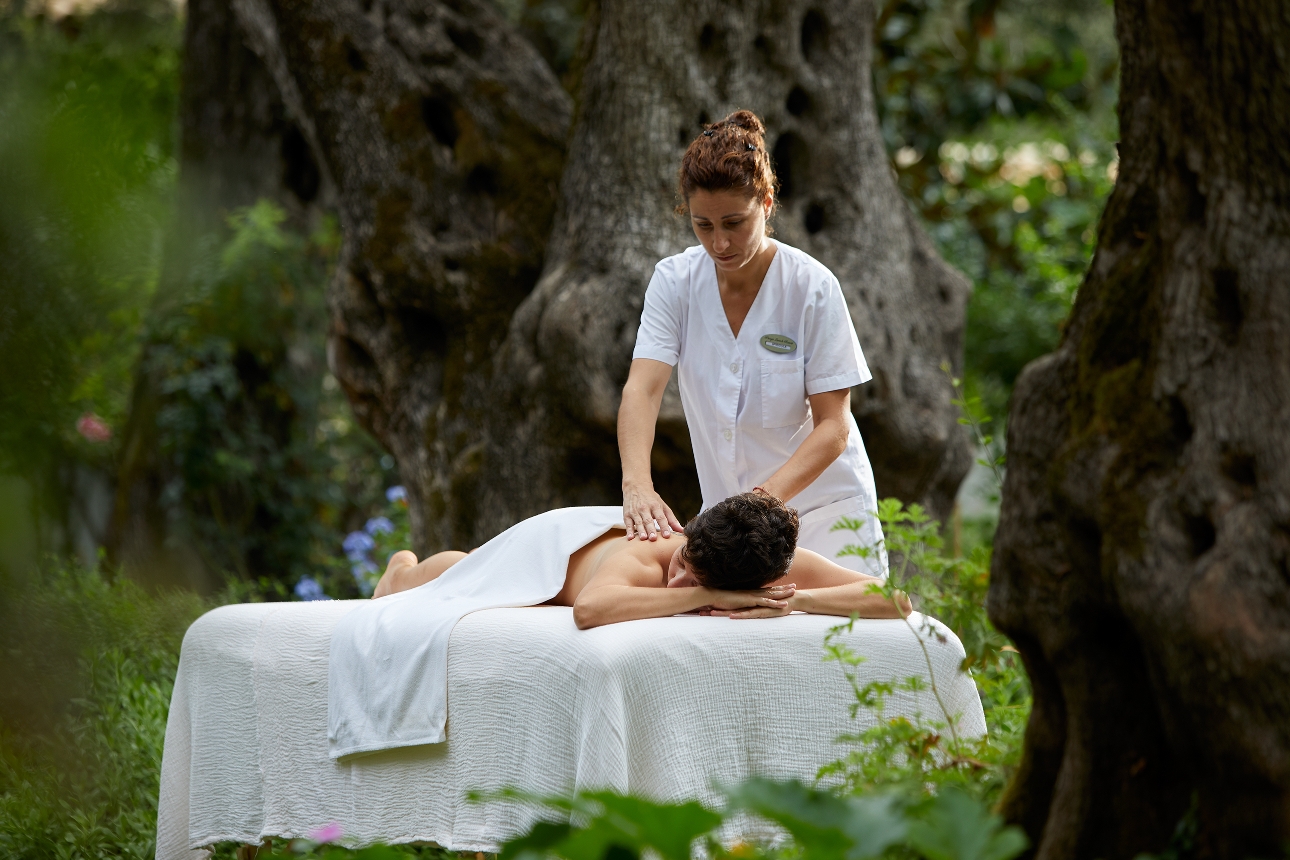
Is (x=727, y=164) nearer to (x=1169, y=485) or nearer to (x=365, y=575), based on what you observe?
(x=1169, y=485)

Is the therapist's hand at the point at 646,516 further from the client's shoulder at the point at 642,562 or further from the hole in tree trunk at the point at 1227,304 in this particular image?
the hole in tree trunk at the point at 1227,304

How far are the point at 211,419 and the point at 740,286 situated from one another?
15.6ft

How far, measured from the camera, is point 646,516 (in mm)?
3049

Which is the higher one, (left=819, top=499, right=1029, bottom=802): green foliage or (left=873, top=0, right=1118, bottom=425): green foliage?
(left=873, top=0, right=1118, bottom=425): green foliage

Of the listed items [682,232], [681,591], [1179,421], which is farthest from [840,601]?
[682,232]

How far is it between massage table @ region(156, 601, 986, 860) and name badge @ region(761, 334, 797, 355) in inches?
34.0

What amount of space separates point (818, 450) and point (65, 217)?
248 centimetres

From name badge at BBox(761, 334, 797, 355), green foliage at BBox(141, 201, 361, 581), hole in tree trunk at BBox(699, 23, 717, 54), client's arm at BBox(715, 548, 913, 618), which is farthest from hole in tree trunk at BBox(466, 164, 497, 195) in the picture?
client's arm at BBox(715, 548, 913, 618)

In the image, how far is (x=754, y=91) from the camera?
457 centimetres

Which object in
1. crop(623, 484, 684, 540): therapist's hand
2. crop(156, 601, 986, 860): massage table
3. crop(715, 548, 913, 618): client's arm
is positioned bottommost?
crop(156, 601, 986, 860): massage table

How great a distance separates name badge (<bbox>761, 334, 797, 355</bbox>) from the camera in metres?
3.28

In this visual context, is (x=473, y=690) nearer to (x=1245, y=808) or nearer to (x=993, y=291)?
(x=1245, y=808)

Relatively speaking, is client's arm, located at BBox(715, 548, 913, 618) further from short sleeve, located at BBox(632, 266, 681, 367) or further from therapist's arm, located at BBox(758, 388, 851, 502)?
short sleeve, located at BBox(632, 266, 681, 367)

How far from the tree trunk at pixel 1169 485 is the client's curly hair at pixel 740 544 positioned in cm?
91
